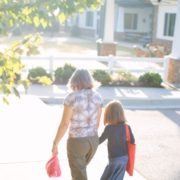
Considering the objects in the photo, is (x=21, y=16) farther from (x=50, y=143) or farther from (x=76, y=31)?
(x=76, y=31)

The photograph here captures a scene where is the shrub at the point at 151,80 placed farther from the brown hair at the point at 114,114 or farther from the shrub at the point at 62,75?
the brown hair at the point at 114,114

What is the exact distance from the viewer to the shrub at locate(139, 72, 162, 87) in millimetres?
15203

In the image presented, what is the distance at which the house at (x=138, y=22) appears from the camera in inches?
1235

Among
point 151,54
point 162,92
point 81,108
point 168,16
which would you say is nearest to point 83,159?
point 81,108

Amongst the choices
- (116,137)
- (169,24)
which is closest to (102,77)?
(116,137)

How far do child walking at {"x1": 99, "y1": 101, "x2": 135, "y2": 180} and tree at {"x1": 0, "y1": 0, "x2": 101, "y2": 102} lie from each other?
2115mm

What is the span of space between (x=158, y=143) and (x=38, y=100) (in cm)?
456

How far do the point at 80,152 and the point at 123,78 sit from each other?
10.4 meters

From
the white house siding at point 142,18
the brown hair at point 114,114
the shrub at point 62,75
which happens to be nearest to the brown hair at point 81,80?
the brown hair at point 114,114

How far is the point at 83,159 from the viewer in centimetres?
530

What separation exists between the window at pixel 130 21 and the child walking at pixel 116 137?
35.7 m

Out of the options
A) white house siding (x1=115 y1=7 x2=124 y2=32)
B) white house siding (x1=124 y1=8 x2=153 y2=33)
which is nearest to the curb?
white house siding (x1=124 y1=8 x2=153 y2=33)

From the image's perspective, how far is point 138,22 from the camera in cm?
4031

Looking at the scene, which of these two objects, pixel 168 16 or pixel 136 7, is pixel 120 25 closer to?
pixel 136 7
